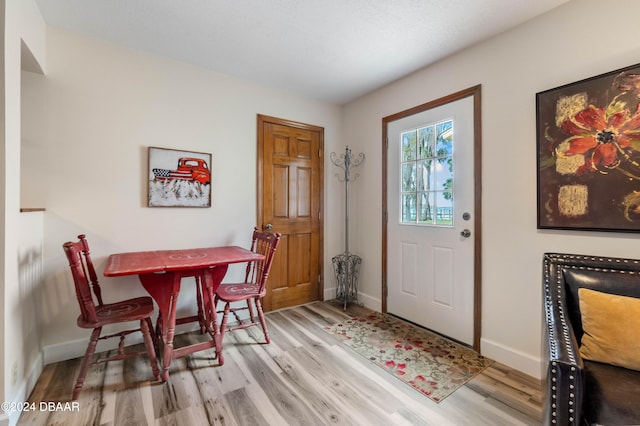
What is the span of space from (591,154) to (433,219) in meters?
1.15

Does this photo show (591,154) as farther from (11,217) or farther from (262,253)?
(11,217)

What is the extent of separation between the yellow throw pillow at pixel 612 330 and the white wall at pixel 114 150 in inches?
102

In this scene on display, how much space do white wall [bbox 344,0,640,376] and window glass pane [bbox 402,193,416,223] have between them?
0.67 meters

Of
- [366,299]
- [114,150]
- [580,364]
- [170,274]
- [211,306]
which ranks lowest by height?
[366,299]

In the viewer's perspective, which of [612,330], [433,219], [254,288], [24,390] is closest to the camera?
[612,330]

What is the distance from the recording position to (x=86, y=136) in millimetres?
2164

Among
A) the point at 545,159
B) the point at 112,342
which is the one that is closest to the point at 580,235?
the point at 545,159

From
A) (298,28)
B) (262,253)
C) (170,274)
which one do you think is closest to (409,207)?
(262,253)

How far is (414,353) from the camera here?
2.23 metres

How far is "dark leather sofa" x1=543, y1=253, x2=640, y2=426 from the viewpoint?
1.05 meters

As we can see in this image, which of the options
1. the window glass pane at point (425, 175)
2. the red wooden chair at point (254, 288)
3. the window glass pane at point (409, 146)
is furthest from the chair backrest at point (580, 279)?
the red wooden chair at point (254, 288)

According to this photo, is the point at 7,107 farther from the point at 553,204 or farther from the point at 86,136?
the point at 553,204

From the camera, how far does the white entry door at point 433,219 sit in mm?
2338

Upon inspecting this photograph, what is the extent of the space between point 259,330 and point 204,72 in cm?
250
